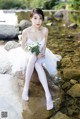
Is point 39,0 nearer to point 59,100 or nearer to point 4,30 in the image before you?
point 4,30

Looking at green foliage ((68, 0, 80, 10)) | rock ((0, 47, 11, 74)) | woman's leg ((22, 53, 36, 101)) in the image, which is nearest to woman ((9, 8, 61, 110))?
woman's leg ((22, 53, 36, 101))

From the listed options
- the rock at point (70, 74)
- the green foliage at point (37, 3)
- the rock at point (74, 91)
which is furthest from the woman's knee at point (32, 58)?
the green foliage at point (37, 3)

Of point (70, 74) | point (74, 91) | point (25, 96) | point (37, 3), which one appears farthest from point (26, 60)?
point (37, 3)

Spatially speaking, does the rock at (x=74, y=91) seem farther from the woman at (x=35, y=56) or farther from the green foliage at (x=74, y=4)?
the green foliage at (x=74, y=4)

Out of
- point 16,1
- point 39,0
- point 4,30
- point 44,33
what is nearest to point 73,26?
point 4,30

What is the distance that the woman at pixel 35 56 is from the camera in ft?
14.8

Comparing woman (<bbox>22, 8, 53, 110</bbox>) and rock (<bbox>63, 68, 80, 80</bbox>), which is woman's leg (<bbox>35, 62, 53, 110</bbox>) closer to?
woman (<bbox>22, 8, 53, 110</bbox>)

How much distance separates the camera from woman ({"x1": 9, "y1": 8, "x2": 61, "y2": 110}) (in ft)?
14.8

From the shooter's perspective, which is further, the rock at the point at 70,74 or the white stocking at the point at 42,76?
the rock at the point at 70,74

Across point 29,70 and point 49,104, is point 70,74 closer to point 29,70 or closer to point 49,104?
point 29,70

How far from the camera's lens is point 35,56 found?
4.55 meters

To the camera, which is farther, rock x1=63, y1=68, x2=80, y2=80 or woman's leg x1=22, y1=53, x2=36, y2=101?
rock x1=63, y1=68, x2=80, y2=80

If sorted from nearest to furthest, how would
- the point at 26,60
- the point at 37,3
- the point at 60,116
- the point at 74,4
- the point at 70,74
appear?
the point at 60,116
the point at 26,60
the point at 70,74
the point at 74,4
the point at 37,3

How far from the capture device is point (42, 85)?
4727mm
